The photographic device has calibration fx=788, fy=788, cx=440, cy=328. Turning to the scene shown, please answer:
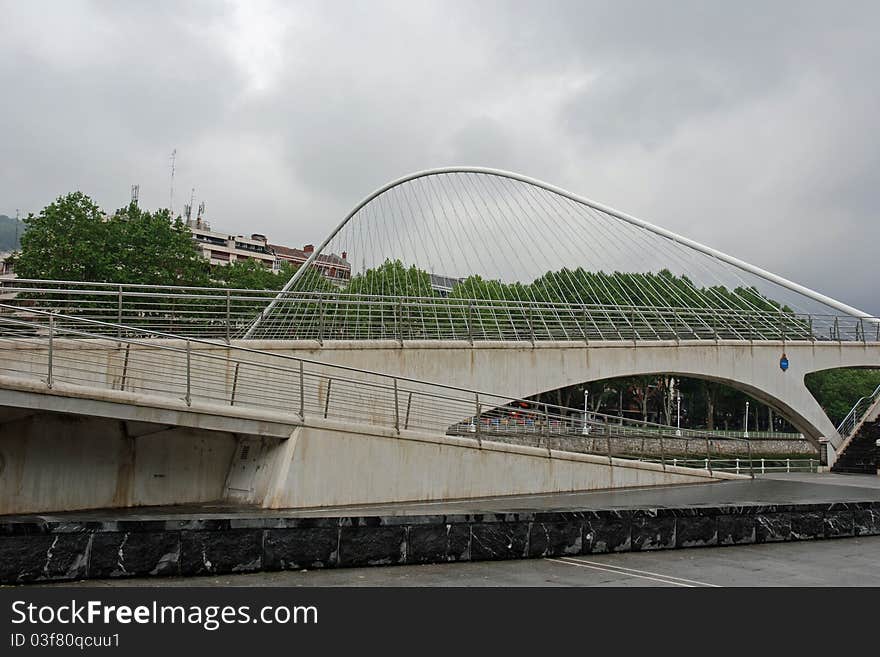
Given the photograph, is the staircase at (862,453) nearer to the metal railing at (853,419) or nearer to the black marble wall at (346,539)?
the metal railing at (853,419)

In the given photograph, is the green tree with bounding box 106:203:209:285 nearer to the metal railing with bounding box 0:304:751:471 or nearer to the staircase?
the metal railing with bounding box 0:304:751:471

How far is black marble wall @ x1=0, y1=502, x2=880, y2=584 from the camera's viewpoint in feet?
23.0

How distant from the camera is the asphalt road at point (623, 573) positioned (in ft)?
24.8

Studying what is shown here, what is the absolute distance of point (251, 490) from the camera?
14234mm

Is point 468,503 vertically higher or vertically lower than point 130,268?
lower

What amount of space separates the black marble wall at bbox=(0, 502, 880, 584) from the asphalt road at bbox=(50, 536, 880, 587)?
131 millimetres

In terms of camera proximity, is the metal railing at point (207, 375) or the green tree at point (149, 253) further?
the green tree at point (149, 253)

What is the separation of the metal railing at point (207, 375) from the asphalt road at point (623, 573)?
5.24 m

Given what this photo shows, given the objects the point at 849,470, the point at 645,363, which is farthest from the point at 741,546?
the point at 849,470

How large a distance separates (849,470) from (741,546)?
2384 cm

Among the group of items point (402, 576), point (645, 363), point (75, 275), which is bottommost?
point (402, 576)

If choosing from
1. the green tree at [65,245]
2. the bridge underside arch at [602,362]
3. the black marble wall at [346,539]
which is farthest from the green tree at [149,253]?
the black marble wall at [346,539]

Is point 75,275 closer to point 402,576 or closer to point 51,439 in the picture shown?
point 51,439
